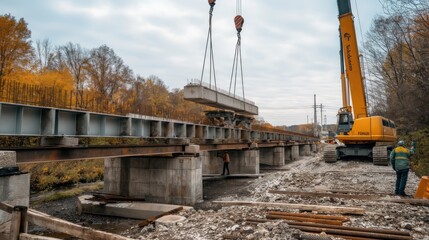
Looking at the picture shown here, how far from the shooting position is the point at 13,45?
1242 inches

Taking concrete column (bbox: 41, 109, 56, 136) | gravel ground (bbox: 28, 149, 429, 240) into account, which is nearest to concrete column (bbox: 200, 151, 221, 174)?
gravel ground (bbox: 28, 149, 429, 240)

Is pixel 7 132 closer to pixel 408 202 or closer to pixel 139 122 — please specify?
pixel 139 122

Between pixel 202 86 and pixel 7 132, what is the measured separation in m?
11.8

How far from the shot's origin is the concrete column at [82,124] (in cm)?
953

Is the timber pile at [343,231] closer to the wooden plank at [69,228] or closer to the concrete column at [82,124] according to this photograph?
the wooden plank at [69,228]

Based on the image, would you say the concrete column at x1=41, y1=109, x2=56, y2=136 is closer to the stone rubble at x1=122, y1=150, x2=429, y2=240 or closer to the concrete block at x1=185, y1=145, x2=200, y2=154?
the stone rubble at x1=122, y1=150, x2=429, y2=240

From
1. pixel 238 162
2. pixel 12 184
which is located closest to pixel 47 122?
pixel 12 184

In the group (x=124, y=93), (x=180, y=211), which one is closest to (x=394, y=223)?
(x=180, y=211)

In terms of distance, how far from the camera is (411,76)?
82.9 ft

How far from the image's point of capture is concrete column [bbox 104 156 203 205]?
13.6 metres

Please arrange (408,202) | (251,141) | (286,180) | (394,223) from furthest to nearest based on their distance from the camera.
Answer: (251,141) → (286,180) → (408,202) → (394,223)

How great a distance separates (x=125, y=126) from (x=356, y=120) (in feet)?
50.0

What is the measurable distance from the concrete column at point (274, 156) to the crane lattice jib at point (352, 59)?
1440 cm

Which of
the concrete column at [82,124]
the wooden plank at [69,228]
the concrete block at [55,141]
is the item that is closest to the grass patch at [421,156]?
the concrete column at [82,124]
